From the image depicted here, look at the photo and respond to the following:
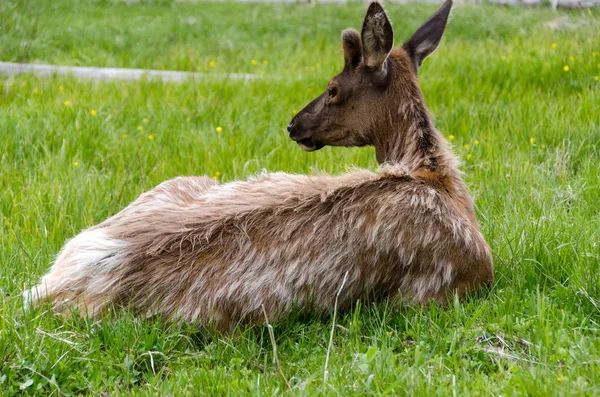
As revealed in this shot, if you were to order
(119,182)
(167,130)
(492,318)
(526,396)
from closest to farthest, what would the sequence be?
(526,396)
(492,318)
(119,182)
(167,130)

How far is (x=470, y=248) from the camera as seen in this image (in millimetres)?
4297

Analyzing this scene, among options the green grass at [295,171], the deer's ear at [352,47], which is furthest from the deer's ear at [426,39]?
the green grass at [295,171]

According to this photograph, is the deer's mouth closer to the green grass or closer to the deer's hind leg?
the green grass

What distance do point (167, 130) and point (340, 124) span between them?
2635mm

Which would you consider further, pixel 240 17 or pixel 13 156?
pixel 240 17

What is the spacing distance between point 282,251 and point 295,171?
2280 mm

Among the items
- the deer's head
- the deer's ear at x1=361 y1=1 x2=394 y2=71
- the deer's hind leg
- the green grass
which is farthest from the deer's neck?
the deer's hind leg

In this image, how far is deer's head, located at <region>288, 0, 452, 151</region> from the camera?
4.78 meters

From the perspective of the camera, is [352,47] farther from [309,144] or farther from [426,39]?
[309,144]

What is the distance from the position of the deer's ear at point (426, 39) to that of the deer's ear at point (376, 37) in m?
0.37

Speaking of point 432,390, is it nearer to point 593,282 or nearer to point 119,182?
point 593,282

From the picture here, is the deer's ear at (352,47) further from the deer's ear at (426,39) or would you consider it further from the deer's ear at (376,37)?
the deer's ear at (426,39)

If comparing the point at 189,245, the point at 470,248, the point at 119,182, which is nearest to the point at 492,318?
the point at 470,248

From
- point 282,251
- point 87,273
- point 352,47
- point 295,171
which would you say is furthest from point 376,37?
point 87,273
